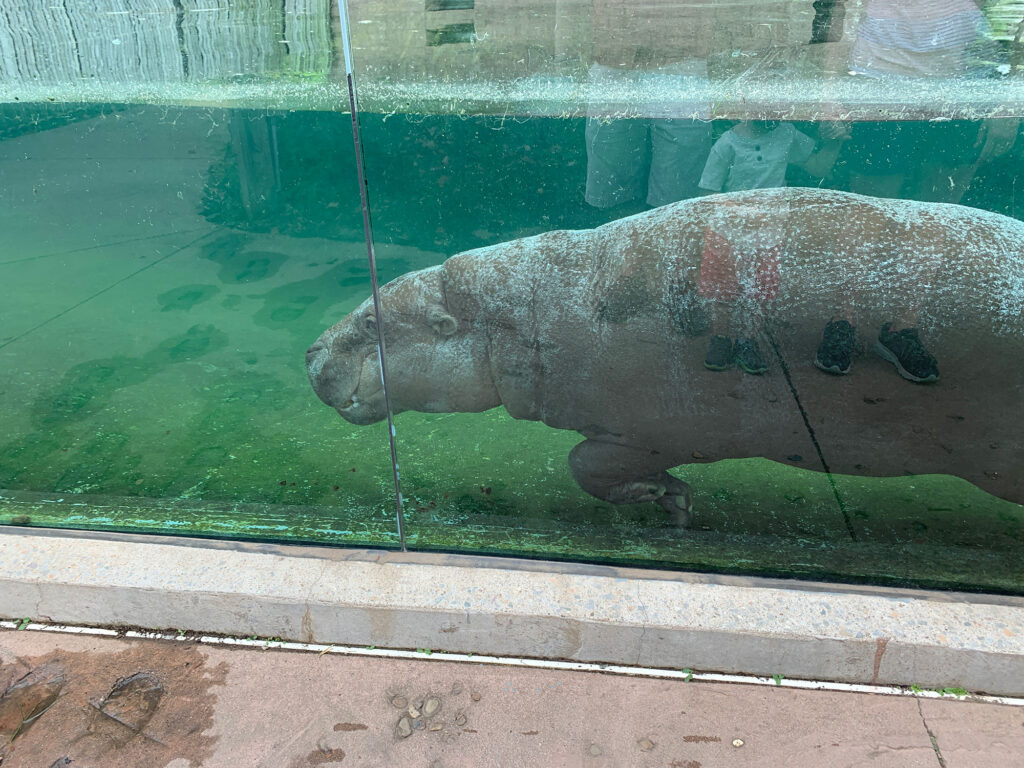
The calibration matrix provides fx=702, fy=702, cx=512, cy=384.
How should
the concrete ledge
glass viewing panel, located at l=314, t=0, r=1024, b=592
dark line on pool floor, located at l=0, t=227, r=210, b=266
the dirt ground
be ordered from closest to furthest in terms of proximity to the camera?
glass viewing panel, located at l=314, t=0, r=1024, b=592, the dirt ground, the concrete ledge, dark line on pool floor, located at l=0, t=227, r=210, b=266

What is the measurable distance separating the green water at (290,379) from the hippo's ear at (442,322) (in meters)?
0.22

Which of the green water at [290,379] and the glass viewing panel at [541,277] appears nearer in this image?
the glass viewing panel at [541,277]

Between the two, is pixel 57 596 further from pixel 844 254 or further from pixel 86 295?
pixel 844 254

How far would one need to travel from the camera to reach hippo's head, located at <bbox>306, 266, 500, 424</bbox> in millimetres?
2674

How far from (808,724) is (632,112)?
211 cm

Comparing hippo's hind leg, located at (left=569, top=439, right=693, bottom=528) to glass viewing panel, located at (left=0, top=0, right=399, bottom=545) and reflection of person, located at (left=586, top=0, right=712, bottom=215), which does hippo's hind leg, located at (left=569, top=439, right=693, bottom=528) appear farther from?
reflection of person, located at (left=586, top=0, right=712, bottom=215)

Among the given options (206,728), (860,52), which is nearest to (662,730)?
(206,728)

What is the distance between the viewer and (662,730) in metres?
2.38

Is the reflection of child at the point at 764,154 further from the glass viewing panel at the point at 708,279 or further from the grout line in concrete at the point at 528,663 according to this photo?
the grout line in concrete at the point at 528,663

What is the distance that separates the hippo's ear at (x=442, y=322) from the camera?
105 inches

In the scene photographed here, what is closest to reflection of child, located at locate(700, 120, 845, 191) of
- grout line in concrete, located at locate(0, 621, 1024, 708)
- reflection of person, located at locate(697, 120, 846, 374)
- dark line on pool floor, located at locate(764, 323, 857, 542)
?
reflection of person, located at locate(697, 120, 846, 374)

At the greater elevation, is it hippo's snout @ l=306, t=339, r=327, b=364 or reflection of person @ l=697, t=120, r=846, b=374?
reflection of person @ l=697, t=120, r=846, b=374

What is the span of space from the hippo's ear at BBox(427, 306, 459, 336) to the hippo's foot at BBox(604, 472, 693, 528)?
0.91 meters

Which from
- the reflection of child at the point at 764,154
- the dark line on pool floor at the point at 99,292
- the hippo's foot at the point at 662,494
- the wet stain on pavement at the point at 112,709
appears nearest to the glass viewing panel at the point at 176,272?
the dark line on pool floor at the point at 99,292
